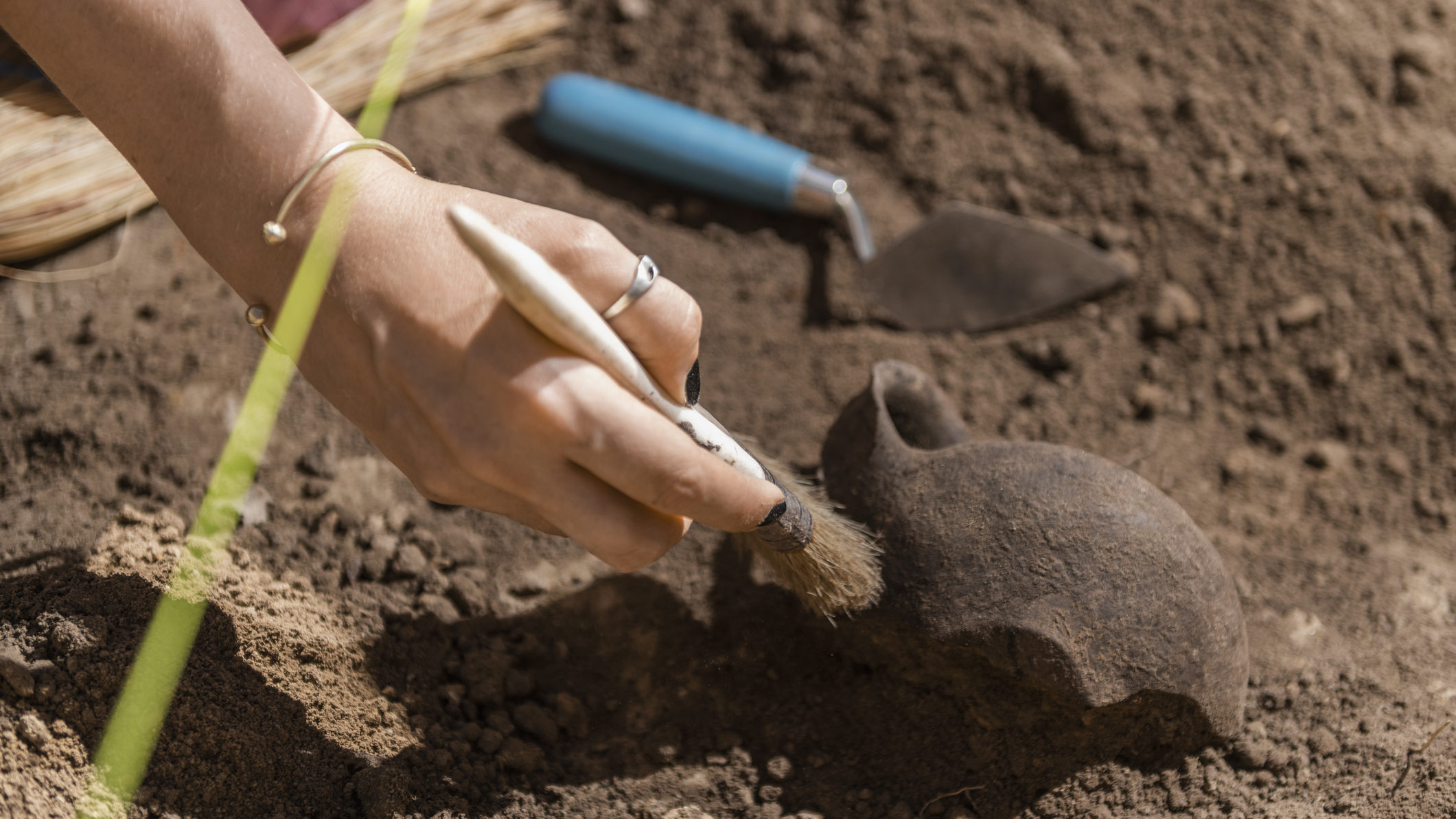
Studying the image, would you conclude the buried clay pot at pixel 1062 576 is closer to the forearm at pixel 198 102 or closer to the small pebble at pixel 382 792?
the small pebble at pixel 382 792

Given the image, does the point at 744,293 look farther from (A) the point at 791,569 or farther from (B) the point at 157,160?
(B) the point at 157,160

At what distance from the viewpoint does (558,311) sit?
98 cm

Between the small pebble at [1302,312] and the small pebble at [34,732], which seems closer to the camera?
the small pebble at [34,732]

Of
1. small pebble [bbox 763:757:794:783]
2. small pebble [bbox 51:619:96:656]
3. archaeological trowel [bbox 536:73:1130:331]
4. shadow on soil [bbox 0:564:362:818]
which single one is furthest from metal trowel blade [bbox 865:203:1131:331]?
small pebble [bbox 51:619:96:656]

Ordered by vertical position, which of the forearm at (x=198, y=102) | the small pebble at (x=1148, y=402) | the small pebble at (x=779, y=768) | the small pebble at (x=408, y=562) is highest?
the forearm at (x=198, y=102)

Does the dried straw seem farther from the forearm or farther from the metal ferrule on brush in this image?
the metal ferrule on brush

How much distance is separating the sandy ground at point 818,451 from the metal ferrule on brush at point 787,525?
0.24 m

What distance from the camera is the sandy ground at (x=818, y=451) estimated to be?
136 cm

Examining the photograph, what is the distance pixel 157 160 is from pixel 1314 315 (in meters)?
2.09

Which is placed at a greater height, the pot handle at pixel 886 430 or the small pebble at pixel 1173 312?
the pot handle at pixel 886 430

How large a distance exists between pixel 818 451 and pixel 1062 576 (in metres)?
0.68

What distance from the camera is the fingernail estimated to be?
1197 millimetres

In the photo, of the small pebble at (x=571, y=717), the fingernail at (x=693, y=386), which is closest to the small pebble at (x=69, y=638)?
the small pebble at (x=571, y=717)

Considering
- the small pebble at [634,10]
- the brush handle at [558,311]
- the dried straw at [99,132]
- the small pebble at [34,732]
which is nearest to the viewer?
the brush handle at [558,311]
